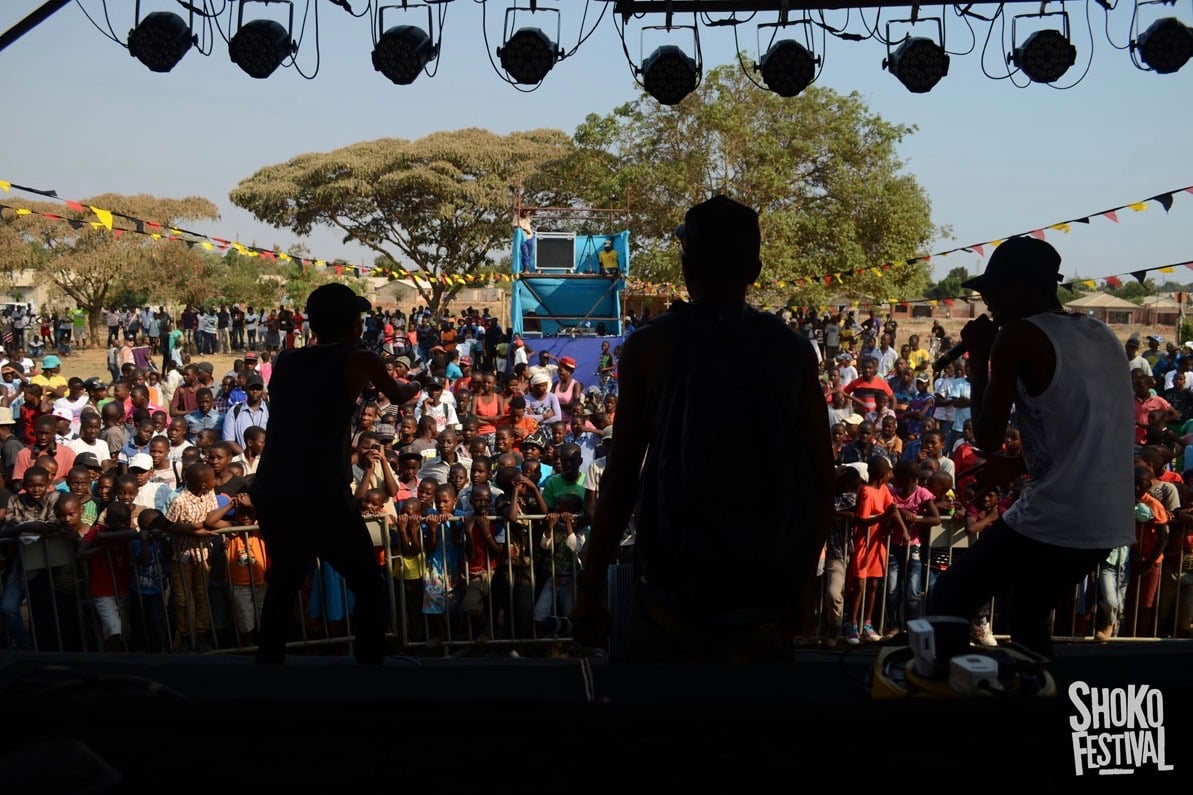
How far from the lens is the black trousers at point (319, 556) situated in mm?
3344

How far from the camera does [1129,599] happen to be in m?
6.69

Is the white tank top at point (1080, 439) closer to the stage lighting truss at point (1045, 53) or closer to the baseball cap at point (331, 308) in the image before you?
the baseball cap at point (331, 308)

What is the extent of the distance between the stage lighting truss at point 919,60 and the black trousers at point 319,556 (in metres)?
6.15

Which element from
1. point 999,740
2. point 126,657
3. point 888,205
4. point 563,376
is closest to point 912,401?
point 563,376

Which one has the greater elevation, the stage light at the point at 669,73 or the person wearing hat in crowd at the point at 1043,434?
the stage light at the point at 669,73

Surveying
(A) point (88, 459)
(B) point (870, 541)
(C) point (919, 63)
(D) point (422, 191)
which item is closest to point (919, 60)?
(C) point (919, 63)

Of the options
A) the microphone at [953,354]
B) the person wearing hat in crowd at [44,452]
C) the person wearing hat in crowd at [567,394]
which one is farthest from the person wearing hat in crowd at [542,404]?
the microphone at [953,354]

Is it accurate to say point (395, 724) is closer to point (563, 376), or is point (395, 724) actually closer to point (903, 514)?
point (903, 514)

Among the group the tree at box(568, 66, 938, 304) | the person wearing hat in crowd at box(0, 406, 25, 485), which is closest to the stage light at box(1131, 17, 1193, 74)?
the person wearing hat in crowd at box(0, 406, 25, 485)

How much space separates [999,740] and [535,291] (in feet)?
63.9

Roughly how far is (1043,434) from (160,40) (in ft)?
21.6

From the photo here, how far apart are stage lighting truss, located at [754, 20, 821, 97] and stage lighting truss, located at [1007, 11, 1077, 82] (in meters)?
1.47

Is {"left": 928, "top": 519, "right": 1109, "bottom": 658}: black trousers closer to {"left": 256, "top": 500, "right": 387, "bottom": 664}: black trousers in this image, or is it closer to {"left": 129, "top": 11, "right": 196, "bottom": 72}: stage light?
{"left": 256, "top": 500, "right": 387, "bottom": 664}: black trousers

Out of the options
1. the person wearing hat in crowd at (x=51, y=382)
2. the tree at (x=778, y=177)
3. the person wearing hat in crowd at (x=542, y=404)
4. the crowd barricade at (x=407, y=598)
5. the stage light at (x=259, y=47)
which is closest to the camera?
the crowd barricade at (x=407, y=598)
